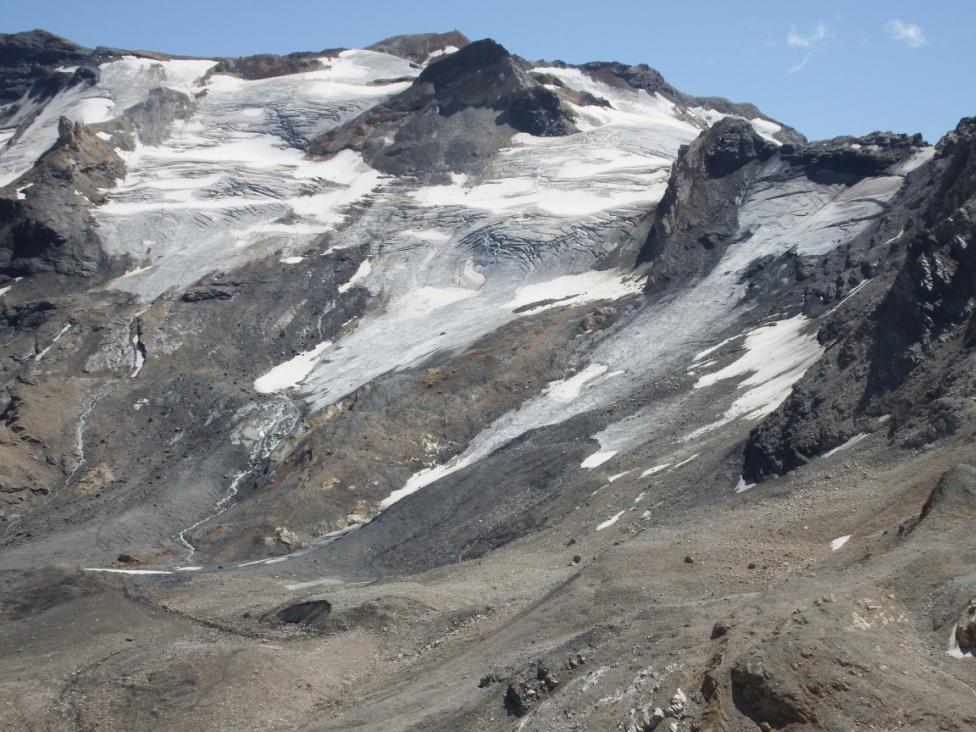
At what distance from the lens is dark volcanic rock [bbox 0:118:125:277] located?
7912 centimetres

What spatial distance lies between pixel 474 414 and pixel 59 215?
42.9m

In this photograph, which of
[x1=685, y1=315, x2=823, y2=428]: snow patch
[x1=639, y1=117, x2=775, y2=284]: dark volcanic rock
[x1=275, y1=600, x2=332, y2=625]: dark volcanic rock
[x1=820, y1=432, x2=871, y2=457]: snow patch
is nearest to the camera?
[x1=275, y1=600, x2=332, y2=625]: dark volcanic rock

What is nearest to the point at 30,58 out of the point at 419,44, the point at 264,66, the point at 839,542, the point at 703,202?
the point at 264,66

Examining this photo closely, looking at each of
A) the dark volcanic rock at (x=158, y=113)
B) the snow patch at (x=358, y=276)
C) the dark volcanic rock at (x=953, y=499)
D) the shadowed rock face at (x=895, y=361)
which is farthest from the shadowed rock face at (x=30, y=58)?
the dark volcanic rock at (x=953, y=499)

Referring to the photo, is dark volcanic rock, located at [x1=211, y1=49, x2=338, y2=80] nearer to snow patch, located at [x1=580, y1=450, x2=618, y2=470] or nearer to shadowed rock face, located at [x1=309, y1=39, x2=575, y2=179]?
shadowed rock face, located at [x1=309, y1=39, x2=575, y2=179]

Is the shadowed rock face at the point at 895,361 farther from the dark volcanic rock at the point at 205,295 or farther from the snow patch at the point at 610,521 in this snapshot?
the dark volcanic rock at the point at 205,295

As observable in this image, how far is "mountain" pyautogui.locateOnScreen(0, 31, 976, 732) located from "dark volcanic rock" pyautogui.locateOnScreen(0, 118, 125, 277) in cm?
31

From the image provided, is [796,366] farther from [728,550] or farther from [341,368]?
[341,368]

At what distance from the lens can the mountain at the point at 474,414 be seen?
56.7 ft

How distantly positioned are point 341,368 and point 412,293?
35.5 feet

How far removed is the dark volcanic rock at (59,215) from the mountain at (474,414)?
1.03 feet

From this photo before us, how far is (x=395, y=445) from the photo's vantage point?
174 feet

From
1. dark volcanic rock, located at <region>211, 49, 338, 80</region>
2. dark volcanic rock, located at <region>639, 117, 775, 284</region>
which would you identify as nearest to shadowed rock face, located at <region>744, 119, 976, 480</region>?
dark volcanic rock, located at <region>639, 117, 775, 284</region>

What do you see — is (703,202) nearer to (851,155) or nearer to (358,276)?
(851,155)
